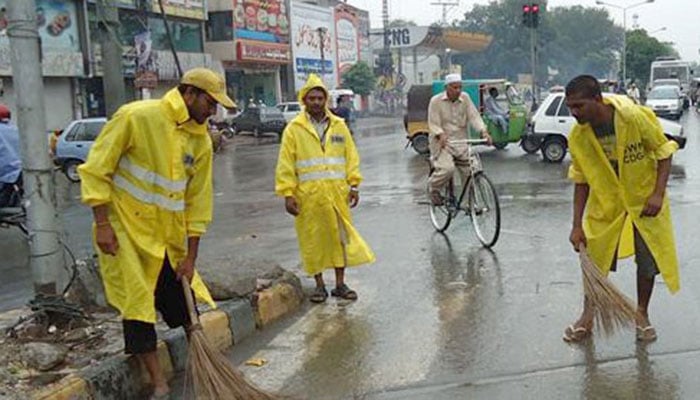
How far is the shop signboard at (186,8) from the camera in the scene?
36.9 m

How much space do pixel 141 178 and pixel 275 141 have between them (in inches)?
1197

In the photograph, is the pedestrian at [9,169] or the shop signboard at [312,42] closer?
the pedestrian at [9,169]

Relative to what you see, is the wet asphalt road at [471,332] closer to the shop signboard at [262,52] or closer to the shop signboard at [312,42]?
the shop signboard at [262,52]

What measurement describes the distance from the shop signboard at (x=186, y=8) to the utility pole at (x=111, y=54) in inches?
1244

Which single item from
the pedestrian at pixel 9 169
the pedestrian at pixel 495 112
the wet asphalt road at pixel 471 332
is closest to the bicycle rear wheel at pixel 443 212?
the wet asphalt road at pixel 471 332

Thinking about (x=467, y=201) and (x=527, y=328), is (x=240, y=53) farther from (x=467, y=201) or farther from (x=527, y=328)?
(x=527, y=328)

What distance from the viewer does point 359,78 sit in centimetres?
5644

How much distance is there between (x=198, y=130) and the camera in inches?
166

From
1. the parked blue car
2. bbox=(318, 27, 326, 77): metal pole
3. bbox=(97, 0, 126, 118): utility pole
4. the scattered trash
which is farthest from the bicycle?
bbox=(318, 27, 326, 77): metal pole

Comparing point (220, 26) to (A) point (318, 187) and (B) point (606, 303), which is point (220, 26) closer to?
(A) point (318, 187)

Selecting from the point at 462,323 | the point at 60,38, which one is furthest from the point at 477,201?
the point at 60,38

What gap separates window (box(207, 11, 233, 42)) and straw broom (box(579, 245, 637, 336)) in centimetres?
3826

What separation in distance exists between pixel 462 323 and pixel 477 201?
119 inches

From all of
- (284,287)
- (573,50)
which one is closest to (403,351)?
(284,287)
